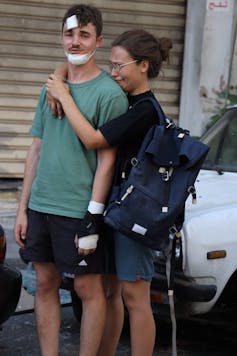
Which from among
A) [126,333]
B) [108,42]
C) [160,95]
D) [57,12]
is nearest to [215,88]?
[160,95]

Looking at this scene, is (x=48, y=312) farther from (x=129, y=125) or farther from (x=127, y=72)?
(x=127, y=72)

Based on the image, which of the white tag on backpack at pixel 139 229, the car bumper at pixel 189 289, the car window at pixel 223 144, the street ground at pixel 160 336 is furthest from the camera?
the car window at pixel 223 144

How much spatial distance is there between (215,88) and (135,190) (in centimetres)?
658

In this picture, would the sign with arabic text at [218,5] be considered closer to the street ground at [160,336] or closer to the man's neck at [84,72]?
the street ground at [160,336]

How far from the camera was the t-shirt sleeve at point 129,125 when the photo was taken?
314cm

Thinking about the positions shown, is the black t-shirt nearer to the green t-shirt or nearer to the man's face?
the green t-shirt

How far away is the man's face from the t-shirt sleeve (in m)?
0.36

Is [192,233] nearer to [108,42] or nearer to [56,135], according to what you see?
[56,135]

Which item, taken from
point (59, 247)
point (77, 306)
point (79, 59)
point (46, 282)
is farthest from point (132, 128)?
point (77, 306)

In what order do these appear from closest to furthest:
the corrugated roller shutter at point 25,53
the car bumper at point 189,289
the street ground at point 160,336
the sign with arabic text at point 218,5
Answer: the car bumper at point 189,289 → the street ground at point 160,336 → the corrugated roller shutter at point 25,53 → the sign with arabic text at point 218,5

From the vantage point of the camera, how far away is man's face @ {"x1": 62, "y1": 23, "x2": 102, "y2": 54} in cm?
320

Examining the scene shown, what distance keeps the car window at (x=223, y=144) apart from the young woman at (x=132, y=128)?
1.71 meters

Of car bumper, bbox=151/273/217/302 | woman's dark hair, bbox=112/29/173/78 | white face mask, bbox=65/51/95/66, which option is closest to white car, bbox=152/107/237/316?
car bumper, bbox=151/273/217/302

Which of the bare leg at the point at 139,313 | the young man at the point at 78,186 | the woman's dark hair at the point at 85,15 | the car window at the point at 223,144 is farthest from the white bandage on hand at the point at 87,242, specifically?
the car window at the point at 223,144
